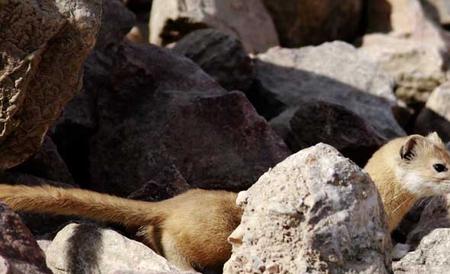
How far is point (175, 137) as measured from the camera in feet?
23.9

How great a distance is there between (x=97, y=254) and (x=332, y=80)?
430 cm

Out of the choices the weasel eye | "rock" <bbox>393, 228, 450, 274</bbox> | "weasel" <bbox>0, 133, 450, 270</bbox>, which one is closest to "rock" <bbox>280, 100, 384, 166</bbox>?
the weasel eye

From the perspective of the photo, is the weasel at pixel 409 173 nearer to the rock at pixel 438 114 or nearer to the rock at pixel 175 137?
the rock at pixel 175 137

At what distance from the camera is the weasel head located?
6.82m

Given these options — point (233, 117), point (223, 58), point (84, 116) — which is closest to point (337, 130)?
point (233, 117)

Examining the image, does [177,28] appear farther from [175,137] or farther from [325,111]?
[175,137]

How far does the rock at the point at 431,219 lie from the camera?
653 centimetres

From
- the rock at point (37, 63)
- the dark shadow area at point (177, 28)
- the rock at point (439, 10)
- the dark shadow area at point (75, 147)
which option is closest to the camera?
the rock at point (37, 63)

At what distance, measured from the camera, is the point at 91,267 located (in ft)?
17.8

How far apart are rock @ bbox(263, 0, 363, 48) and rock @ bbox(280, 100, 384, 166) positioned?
334 cm

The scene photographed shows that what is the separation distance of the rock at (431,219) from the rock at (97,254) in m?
1.77

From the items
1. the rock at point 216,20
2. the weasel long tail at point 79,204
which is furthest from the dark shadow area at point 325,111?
the weasel long tail at point 79,204

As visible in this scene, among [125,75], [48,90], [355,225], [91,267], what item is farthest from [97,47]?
[355,225]

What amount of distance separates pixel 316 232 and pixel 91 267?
126 centimetres
